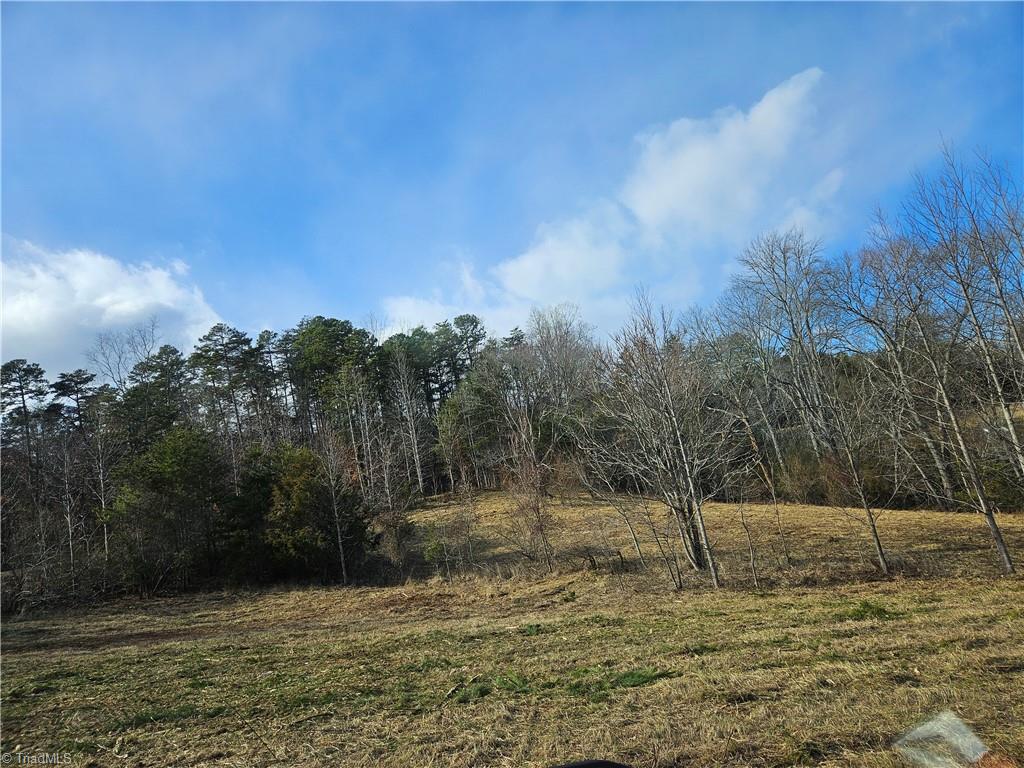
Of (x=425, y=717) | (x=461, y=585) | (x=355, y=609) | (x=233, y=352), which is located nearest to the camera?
(x=425, y=717)

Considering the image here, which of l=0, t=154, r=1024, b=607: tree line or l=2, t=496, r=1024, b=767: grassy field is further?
l=0, t=154, r=1024, b=607: tree line

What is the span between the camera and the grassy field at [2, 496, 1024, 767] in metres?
4.32

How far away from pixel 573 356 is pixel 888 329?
24.8m

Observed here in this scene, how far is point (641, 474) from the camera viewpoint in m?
15.6

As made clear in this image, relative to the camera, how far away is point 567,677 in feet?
21.4

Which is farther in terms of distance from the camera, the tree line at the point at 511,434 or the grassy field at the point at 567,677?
the tree line at the point at 511,434

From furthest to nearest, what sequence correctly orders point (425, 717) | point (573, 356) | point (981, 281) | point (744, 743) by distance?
point (573, 356) < point (981, 281) < point (425, 717) < point (744, 743)

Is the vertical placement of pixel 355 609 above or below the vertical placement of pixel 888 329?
below

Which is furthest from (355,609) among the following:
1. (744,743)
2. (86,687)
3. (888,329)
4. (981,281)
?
(981,281)

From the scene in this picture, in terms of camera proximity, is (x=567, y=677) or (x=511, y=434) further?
(x=511, y=434)

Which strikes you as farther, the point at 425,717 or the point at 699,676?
the point at 699,676

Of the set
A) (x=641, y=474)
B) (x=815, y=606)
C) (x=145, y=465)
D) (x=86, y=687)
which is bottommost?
(x=815, y=606)

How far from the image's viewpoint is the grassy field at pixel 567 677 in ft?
14.2

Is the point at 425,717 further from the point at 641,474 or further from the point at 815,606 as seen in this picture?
the point at 641,474
